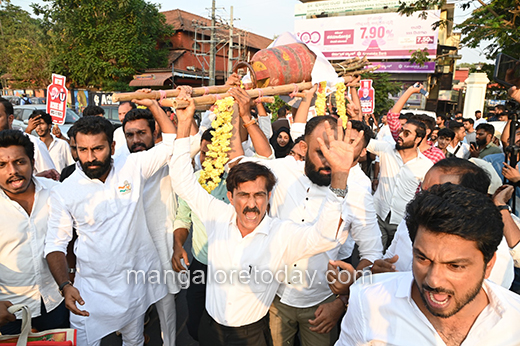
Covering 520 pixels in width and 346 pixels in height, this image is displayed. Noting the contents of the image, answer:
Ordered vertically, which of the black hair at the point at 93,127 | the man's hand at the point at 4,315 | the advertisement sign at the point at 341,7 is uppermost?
the advertisement sign at the point at 341,7

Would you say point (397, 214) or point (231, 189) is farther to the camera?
point (397, 214)

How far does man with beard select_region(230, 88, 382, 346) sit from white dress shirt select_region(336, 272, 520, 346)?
2.17 ft

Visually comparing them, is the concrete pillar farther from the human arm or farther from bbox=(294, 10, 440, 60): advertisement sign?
the human arm

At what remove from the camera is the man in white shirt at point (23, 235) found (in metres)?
2.49

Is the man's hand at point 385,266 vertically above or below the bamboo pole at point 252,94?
below

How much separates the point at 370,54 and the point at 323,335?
2754 centimetres

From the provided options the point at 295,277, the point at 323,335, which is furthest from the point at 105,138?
the point at 323,335

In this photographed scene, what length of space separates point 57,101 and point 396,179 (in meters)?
5.51

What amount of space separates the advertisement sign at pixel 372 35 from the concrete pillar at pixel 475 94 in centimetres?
900

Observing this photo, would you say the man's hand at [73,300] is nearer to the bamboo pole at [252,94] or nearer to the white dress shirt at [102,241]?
the white dress shirt at [102,241]

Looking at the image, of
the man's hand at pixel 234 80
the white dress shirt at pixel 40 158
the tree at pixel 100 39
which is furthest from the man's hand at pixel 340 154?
the tree at pixel 100 39

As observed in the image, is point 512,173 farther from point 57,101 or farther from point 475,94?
point 475,94

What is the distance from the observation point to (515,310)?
1335 mm

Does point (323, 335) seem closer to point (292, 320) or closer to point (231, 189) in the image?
point (292, 320)
